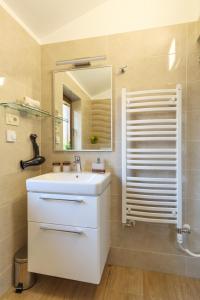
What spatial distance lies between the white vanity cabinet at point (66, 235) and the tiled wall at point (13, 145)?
0.74 ft

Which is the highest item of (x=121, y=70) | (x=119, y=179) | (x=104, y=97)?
(x=121, y=70)

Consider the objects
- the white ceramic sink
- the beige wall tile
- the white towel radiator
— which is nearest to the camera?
the white ceramic sink

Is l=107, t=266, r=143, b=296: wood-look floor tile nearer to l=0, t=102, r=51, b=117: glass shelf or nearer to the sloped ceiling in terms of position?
l=0, t=102, r=51, b=117: glass shelf

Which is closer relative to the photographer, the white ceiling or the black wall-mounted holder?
the white ceiling

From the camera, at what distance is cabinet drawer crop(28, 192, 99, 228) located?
3.88 ft

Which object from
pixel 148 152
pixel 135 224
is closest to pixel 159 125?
pixel 148 152

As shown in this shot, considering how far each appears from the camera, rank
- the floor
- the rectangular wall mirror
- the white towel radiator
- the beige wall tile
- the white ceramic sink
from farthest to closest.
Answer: the rectangular wall mirror, the beige wall tile, the white towel radiator, the floor, the white ceramic sink

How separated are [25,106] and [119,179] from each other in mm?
1007

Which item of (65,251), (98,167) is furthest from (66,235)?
(98,167)

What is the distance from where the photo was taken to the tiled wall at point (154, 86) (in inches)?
59.1

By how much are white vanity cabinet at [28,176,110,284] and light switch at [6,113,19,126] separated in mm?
560

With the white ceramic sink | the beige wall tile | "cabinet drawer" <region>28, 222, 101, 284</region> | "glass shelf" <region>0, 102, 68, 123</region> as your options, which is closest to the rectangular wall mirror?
"glass shelf" <region>0, 102, 68, 123</region>

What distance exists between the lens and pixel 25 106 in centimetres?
144

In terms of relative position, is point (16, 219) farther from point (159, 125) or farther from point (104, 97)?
point (159, 125)
